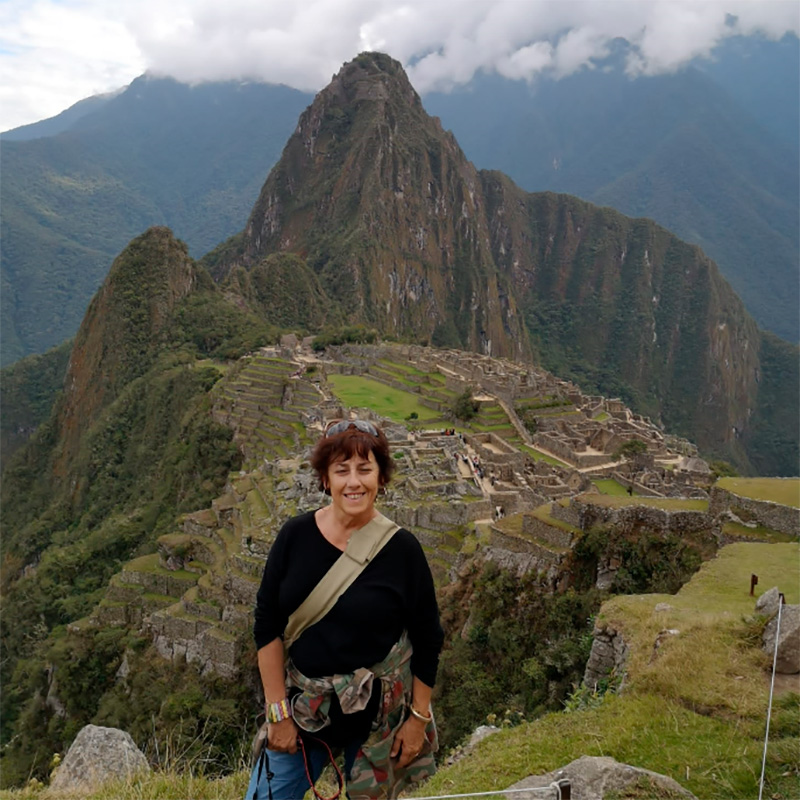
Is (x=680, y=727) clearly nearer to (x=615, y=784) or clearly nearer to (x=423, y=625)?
(x=615, y=784)

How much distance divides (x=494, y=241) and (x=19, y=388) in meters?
117

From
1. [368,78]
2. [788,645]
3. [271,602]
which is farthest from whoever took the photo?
[368,78]

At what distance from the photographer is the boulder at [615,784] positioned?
370 cm

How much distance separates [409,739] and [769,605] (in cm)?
440

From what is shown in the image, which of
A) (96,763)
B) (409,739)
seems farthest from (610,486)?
(409,739)

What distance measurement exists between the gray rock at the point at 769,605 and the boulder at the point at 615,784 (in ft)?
9.14

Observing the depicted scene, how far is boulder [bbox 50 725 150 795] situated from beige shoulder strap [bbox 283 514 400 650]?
8.34 ft

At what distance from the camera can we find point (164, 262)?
218 ft

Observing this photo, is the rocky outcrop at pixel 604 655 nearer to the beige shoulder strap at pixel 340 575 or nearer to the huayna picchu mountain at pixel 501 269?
the beige shoulder strap at pixel 340 575

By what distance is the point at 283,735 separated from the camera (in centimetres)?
322

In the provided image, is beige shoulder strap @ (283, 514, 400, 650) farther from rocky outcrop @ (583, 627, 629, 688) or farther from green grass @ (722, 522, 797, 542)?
green grass @ (722, 522, 797, 542)

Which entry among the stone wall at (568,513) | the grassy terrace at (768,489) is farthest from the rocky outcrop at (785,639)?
the grassy terrace at (768,489)

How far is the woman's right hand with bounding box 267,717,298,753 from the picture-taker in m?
3.22

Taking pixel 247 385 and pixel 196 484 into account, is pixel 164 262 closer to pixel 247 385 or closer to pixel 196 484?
pixel 247 385
